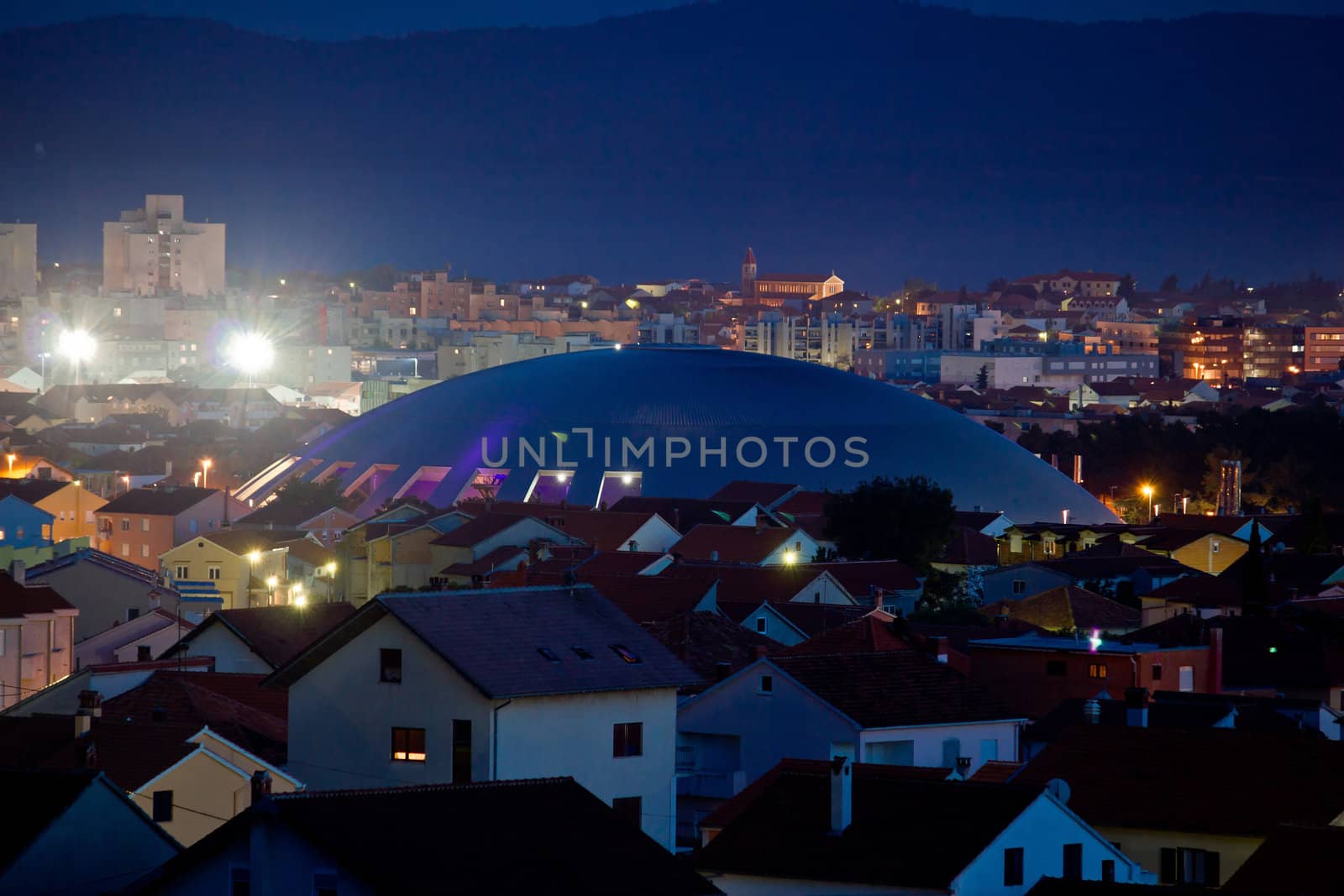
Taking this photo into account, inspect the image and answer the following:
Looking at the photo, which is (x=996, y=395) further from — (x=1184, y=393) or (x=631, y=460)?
(x=631, y=460)

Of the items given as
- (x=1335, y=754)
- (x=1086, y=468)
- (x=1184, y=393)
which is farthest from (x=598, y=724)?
(x=1184, y=393)

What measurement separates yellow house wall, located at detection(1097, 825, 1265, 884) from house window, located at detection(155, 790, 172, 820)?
7332 mm

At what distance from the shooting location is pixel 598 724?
75.7 ft

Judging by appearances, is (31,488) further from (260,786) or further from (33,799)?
(260,786)

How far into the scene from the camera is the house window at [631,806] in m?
22.7

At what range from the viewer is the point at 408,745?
2289 cm

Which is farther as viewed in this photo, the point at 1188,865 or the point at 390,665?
the point at 390,665

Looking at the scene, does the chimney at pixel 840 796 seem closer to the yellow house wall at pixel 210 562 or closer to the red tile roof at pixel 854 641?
the red tile roof at pixel 854 641

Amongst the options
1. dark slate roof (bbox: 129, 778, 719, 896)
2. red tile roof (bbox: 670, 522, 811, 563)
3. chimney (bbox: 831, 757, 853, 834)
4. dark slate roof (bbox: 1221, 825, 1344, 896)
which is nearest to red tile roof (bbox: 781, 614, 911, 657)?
chimney (bbox: 831, 757, 853, 834)

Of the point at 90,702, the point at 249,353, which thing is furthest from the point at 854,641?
the point at 249,353

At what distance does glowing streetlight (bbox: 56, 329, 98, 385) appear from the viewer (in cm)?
15038

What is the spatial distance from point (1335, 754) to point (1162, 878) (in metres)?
2.24

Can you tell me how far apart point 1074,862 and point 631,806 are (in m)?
4.52

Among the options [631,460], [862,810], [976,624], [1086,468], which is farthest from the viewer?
[1086,468]
